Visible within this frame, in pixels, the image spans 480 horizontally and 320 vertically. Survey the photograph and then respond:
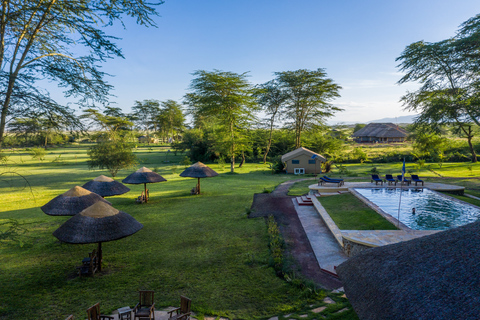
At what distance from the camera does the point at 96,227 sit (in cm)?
770

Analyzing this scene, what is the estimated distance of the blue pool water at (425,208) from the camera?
400 inches

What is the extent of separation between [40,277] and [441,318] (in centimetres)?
981

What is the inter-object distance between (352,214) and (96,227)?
10.2 meters

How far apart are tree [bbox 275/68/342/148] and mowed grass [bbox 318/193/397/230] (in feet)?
77.4

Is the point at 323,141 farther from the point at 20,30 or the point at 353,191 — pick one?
the point at 20,30

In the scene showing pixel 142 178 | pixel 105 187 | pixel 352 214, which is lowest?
pixel 352 214

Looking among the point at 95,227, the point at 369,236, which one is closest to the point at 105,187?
the point at 95,227

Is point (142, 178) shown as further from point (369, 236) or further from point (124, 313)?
point (369, 236)

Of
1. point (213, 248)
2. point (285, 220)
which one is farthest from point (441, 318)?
point (285, 220)

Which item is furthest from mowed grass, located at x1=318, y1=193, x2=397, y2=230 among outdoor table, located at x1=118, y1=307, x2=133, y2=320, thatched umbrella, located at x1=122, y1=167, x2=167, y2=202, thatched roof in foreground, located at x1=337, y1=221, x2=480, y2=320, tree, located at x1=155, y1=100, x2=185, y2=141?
tree, located at x1=155, y1=100, x2=185, y2=141

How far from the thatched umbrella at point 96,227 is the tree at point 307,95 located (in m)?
32.1

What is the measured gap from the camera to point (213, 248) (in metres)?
9.63

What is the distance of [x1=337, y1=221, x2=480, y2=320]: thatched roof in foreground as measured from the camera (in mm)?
3068

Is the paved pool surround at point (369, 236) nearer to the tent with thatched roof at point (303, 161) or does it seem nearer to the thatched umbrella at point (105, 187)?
the thatched umbrella at point (105, 187)
